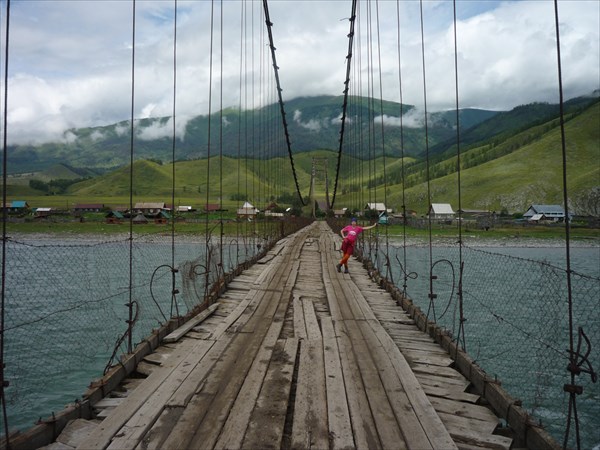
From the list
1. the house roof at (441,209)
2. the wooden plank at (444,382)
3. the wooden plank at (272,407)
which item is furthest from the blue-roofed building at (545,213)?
the wooden plank at (272,407)

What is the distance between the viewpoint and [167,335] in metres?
5.29

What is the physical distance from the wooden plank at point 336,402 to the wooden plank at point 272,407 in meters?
0.32

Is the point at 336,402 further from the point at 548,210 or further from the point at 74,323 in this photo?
the point at 548,210

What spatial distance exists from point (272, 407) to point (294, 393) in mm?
374

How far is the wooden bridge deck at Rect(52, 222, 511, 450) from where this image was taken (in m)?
2.99

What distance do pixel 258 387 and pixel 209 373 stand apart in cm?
54

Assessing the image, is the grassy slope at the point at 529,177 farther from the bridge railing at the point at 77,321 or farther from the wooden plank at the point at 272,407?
the wooden plank at the point at 272,407

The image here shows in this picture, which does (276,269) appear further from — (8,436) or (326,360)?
(8,436)

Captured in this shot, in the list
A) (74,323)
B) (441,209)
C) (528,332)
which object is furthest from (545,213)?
(74,323)

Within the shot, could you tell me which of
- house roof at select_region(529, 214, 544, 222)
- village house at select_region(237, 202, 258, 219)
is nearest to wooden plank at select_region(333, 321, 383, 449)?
village house at select_region(237, 202, 258, 219)

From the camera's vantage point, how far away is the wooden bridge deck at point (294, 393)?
2990mm

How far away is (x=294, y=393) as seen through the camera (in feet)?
12.3

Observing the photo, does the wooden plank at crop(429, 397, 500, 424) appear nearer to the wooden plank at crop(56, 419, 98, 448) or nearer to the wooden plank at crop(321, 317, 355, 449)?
the wooden plank at crop(321, 317, 355, 449)

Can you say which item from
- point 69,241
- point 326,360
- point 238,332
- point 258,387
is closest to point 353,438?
point 258,387
